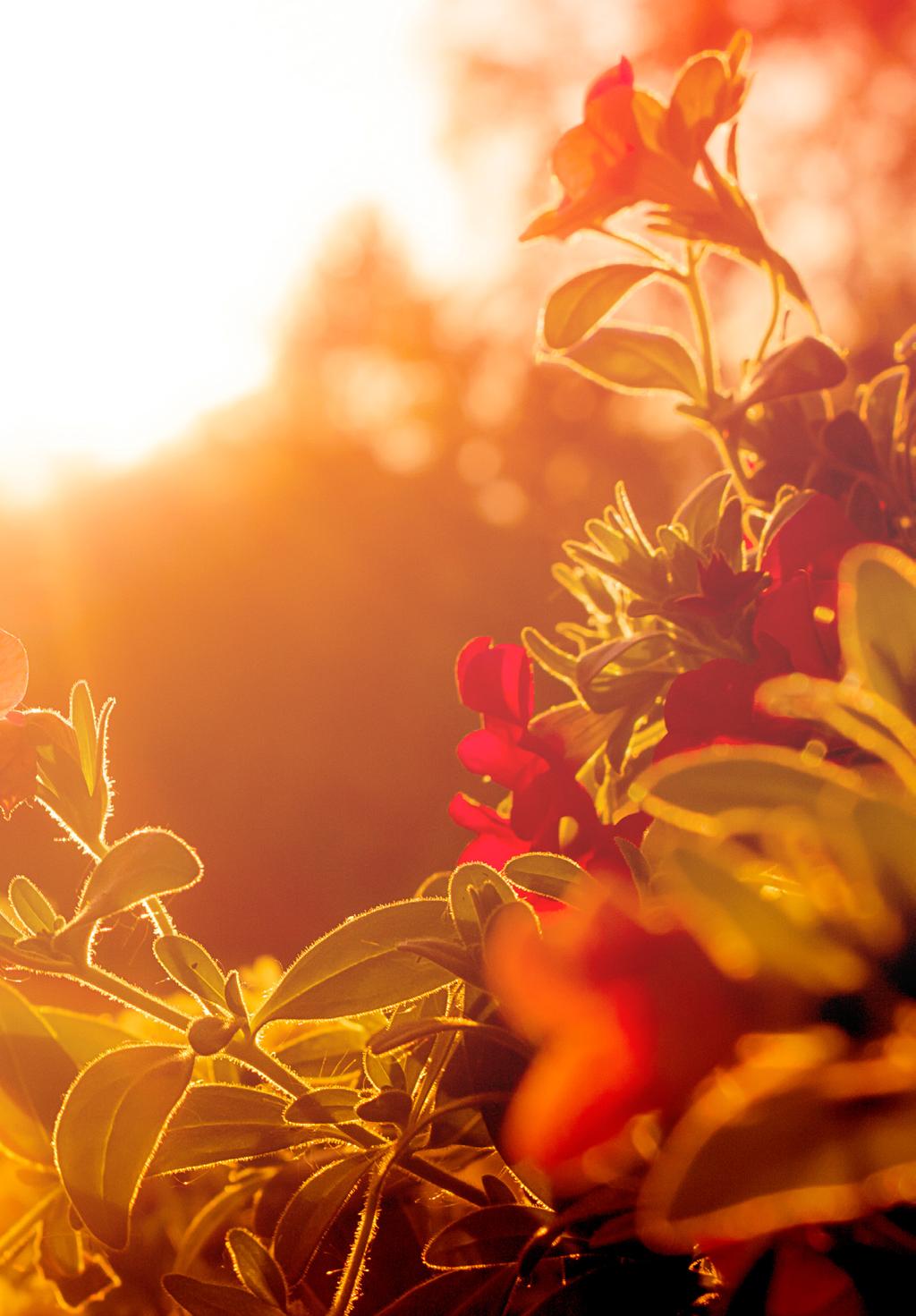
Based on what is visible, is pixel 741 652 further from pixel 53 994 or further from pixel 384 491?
pixel 384 491

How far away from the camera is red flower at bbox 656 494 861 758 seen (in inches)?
13.1

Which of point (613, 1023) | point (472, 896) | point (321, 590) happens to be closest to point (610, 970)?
point (613, 1023)

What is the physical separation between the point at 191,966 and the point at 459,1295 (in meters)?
0.11

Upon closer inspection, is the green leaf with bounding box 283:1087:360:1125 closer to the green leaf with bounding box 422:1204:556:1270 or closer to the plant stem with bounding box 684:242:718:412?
the green leaf with bounding box 422:1204:556:1270

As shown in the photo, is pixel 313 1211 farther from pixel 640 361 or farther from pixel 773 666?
pixel 640 361

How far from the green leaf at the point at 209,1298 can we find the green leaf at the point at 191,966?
0.07 m

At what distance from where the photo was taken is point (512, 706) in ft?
1.39

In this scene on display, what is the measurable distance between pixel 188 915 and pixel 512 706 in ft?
10.5

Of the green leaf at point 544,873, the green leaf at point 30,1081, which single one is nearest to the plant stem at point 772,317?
the green leaf at point 544,873

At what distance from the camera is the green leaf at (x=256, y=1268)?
32 cm

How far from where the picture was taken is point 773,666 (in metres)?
0.36

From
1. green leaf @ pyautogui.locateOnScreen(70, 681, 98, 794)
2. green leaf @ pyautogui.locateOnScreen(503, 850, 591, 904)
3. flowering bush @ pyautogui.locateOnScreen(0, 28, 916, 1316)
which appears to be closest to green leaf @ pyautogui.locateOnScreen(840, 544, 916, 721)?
flowering bush @ pyautogui.locateOnScreen(0, 28, 916, 1316)

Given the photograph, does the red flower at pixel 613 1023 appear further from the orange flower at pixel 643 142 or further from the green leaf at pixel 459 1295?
the orange flower at pixel 643 142

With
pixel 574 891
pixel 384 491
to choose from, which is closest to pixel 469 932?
pixel 574 891
